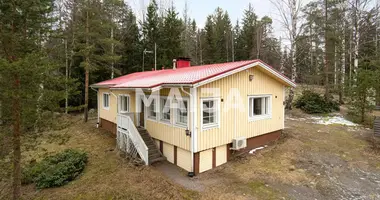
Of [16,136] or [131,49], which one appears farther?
[131,49]

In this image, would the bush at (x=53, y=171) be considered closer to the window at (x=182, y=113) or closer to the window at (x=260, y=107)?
the window at (x=182, y=113)

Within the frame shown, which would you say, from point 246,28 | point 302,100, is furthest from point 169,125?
point 246,28

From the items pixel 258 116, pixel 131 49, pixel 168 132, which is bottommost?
pixel 168 132

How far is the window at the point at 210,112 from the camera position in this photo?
7.68 meters

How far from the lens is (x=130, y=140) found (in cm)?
925

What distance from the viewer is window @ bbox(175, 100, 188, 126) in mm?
7852

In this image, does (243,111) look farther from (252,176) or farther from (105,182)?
(105,182)

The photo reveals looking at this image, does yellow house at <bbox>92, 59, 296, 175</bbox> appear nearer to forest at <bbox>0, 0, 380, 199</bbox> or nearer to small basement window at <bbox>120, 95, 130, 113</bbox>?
small basement window at <bbox>120, 95, 130, 113</bbox>

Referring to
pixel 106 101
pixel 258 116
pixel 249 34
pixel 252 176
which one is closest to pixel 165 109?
pixel 252 176

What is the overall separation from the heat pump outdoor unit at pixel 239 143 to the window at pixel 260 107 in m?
1.35

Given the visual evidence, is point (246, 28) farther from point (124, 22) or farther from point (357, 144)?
point (357, 144)

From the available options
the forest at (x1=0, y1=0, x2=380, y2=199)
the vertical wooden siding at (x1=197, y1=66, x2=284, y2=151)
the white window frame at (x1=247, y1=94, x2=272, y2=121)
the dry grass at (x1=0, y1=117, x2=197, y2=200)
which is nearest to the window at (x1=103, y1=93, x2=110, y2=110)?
the forest at (x1=0, y1=0, x2=380, y2=199)

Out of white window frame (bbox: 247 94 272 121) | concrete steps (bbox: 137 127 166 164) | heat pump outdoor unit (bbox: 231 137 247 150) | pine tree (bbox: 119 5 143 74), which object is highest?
pine tree (bbox: 119 5 143 74)

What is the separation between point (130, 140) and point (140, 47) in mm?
17502
